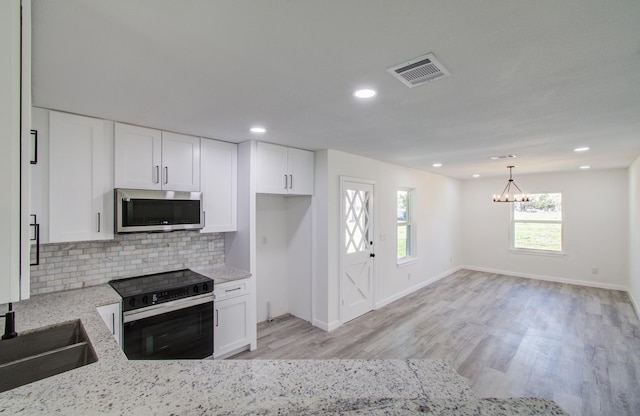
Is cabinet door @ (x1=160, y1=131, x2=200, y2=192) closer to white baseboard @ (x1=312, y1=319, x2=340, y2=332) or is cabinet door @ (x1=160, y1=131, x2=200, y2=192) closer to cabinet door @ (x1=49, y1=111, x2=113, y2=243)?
cabinet door @ (x1=49, y1=111, x2=113, y2=243)

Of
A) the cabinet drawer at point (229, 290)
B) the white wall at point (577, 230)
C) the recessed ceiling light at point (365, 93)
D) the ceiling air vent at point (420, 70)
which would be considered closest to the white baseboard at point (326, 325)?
the cabinet drawer at point (229, 290)

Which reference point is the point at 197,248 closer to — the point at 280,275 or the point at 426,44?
the point at 280,275

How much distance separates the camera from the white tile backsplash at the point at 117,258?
2582 millimetres

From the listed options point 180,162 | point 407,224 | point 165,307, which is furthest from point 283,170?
point 407,224

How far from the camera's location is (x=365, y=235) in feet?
15.1

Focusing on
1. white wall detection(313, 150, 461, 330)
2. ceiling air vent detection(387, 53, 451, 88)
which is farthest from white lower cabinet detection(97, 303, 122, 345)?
ceiling air vent detection(387, 53, 451, 88)

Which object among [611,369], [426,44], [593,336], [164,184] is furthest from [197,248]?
[593,336]

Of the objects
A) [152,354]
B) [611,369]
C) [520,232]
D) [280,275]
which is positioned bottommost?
[611,369]

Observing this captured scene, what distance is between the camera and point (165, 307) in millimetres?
2625

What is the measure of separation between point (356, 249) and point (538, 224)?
5112mm

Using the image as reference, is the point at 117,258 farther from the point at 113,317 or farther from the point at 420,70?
the point at 420,70

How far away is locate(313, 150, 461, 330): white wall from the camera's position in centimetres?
399

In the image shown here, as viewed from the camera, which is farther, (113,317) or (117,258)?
(117,258)

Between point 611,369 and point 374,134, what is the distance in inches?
138
